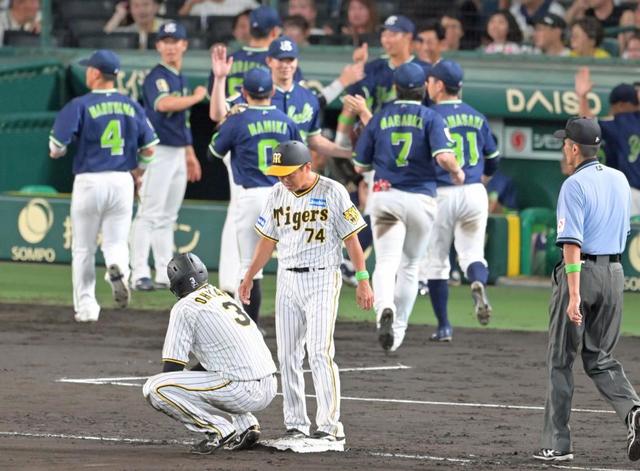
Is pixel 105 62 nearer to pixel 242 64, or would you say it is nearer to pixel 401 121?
pixel 242 64

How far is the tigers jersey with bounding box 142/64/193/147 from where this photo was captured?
1593cm

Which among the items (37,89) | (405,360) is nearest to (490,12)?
(37,89)

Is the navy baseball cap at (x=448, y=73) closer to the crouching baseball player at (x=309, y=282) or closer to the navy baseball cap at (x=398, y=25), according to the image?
the navy baseball cap at (x=398, y=25)

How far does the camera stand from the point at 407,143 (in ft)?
41.7

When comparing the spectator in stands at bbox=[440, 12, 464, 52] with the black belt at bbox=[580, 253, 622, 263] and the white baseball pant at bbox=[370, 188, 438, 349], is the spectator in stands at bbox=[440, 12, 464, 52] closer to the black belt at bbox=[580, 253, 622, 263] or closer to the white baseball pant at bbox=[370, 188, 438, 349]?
the white baseball pant at bbox=[370, 188, 438, 349]

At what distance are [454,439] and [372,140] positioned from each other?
403 centimetres

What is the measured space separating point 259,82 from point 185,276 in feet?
14.3

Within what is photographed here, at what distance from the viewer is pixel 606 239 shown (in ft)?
28.0

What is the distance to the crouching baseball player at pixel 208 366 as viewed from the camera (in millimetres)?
8492

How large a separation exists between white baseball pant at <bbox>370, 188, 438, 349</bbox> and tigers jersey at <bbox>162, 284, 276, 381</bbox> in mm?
3879

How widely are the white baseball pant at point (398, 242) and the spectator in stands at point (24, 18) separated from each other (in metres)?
8.45

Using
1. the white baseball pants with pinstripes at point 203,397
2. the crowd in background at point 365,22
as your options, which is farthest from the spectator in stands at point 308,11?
the white baseball pants with pinstripes at point 203,397

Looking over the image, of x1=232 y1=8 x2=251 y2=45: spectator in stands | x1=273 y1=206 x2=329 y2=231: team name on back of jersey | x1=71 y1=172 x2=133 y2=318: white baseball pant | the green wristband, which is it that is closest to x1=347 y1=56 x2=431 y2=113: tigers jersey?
x1=71 y1=172 x2=133 y2=318: white baseball pant

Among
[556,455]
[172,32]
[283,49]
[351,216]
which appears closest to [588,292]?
[556,455]
